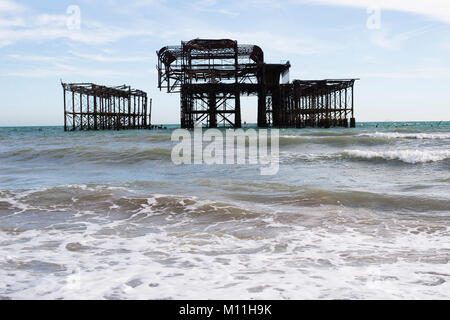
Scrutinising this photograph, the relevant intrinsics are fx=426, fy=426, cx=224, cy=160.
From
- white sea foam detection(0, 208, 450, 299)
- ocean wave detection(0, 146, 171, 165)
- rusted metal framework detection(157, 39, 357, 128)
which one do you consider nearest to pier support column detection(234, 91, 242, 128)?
rusted metal framework detection(157, 39, 357, 128)

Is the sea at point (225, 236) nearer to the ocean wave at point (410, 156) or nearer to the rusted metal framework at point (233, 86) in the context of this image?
the ocean wave at point (410, 156)

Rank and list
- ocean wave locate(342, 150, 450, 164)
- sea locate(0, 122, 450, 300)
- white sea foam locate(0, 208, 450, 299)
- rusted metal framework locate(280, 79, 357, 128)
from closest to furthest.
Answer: white sea foam locate(0, 208, 450, 299) < sea locate(0, 122, 450, 300) < ocean wave locate(342, 150, 450, 164) < rusted metal framework locate(280, 79, 357, 128)

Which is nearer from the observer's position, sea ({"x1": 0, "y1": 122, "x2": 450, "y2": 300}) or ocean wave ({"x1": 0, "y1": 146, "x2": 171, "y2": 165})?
sea ({"x1": 0, "y1": 122, "x2": 450, "y2": 300})

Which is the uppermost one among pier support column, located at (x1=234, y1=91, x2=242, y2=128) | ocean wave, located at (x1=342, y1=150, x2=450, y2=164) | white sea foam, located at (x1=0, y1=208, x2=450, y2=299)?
pier support column, located at (x1=234, y1=91, x2=242, y2=128)

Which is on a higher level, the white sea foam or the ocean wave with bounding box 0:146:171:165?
the ocean wave with bounding box 0:146:171:165

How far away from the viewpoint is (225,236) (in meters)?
5.39

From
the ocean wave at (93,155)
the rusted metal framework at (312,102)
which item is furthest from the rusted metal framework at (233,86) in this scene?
the ocean wave at (93,155)

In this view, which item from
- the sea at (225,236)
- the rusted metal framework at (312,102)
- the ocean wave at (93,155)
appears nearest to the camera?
the sea at (225,236)

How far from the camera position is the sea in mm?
3646

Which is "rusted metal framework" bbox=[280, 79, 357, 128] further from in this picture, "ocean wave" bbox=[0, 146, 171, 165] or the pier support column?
"ocean wave" bbox=[0, 146, 171, 165]

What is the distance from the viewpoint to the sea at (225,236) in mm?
3646

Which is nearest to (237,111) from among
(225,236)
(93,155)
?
(93,155)

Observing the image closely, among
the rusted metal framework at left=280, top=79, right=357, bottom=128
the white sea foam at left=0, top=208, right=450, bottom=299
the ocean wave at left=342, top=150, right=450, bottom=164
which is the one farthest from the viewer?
the rusted metal framework at left=280, top=79, right=357, bottom=128

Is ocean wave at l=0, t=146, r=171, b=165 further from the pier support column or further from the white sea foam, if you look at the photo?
the pier support column
